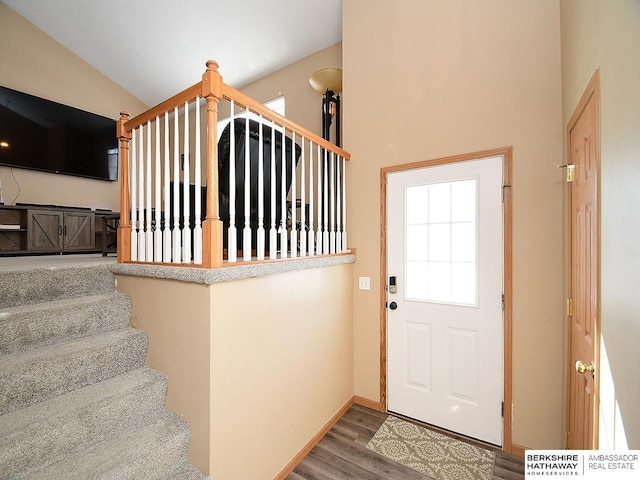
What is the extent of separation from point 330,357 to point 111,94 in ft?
18.6

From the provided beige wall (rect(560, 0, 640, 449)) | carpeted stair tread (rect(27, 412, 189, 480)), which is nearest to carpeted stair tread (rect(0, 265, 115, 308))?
carpeted stair tread (rect(27, 412, 189, 480))

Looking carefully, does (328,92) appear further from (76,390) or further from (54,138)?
(54,138)

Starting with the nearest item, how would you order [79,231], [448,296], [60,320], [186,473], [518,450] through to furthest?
[186,473] → [60,320] → [518,450] → [448,296] → [79,231]

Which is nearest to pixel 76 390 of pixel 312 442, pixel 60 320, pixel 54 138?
pixel 60 320

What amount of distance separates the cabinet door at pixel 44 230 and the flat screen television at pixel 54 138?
873 mm

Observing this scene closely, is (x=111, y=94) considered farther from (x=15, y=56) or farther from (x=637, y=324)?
(x=637, y=324)

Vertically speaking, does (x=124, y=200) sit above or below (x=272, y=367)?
above

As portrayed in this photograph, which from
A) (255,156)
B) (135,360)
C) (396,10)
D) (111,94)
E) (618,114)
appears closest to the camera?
(618,114)

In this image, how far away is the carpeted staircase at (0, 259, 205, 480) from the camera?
48.4 inches

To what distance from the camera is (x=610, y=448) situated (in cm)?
102

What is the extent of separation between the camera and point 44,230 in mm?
3773

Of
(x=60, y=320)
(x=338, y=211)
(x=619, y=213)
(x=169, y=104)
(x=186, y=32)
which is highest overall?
(x=186, y=32)

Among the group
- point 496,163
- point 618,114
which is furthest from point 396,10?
point 618,114

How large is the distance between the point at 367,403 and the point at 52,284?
258cm
